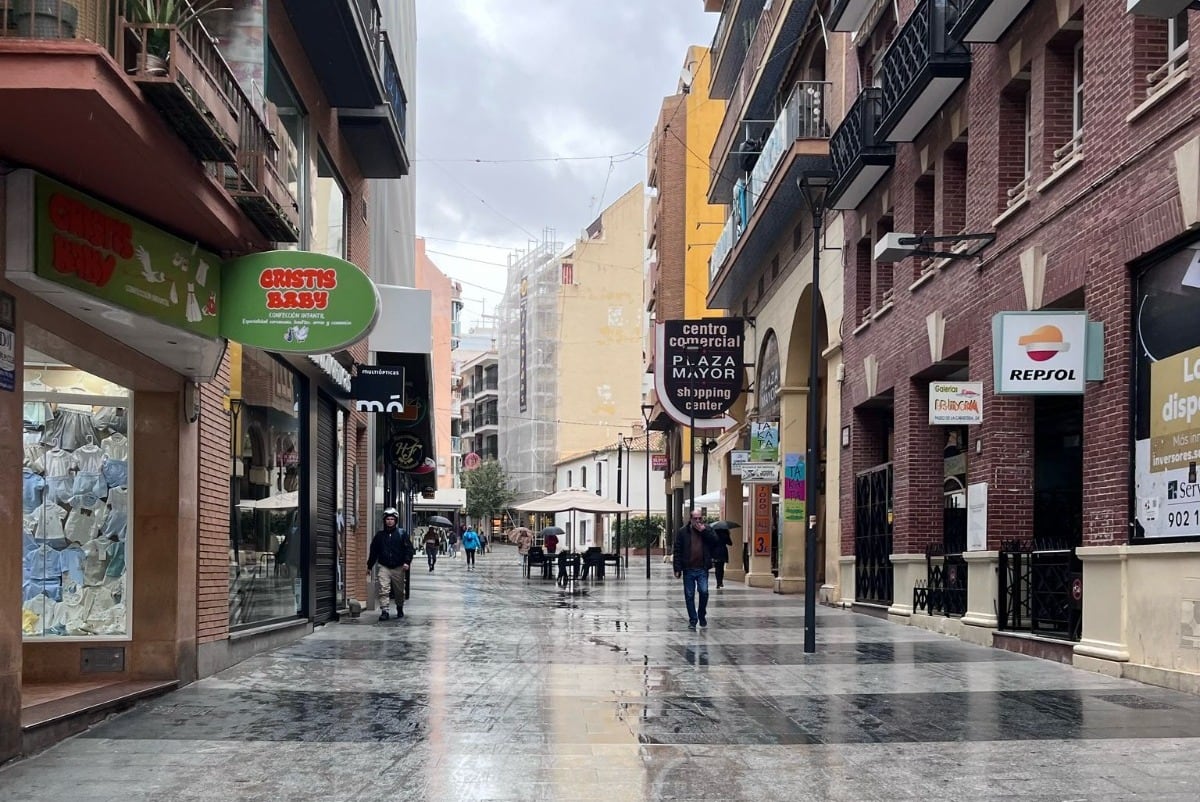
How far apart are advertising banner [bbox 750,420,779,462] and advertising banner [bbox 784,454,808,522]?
358 mm

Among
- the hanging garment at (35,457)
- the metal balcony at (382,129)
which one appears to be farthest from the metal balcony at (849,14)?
the hanging garment at (35,457)

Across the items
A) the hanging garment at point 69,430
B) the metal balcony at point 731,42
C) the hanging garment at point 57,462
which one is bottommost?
the hanging garment at point 57,462

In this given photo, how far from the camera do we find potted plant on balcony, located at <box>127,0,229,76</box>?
7785 millimetres

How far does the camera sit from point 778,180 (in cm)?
2575

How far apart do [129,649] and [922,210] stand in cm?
1341

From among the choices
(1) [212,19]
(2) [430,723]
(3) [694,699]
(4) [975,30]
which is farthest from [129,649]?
(4) [975,30]

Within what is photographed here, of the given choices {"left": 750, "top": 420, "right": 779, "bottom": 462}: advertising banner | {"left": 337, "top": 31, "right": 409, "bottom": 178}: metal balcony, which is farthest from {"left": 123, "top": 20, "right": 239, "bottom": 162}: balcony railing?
{"left": 750, "top": 420, "right": 779, "bottom": 462}: advertising banner

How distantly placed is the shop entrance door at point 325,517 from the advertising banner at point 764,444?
12.0 m

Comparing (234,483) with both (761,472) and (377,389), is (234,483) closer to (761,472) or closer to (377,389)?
(377,389)

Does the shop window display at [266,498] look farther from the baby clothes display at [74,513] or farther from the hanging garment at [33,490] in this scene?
the hanging garment at [33,490]

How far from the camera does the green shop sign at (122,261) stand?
800 cm

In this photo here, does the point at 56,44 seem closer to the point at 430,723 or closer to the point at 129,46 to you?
the point at 129,46

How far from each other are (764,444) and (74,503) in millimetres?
19327

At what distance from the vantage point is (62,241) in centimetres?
811
